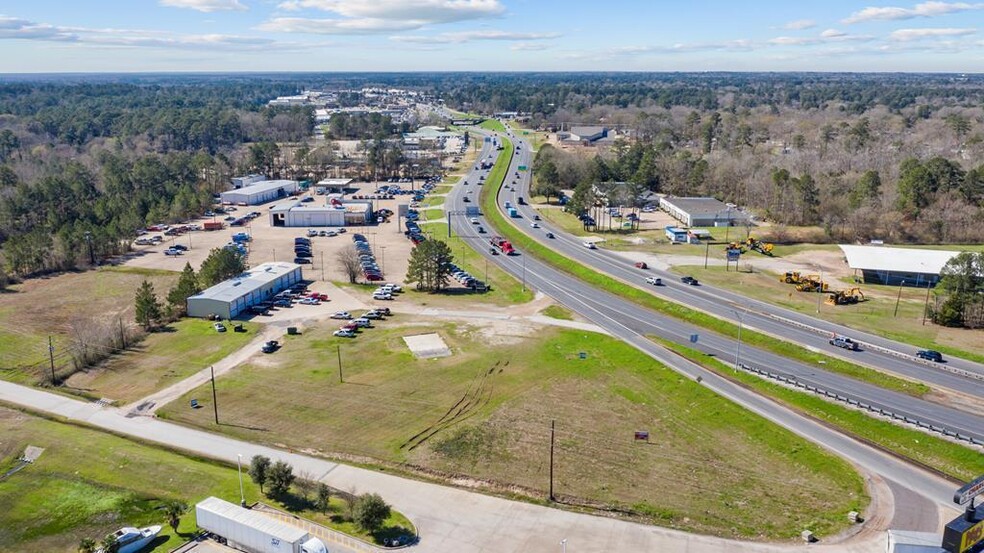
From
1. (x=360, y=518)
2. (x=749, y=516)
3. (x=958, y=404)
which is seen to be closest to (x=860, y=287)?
(x=958, y=404)

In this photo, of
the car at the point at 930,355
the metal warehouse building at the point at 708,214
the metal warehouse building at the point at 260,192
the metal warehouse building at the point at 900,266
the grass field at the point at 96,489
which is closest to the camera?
the grass field at the point at 96,489

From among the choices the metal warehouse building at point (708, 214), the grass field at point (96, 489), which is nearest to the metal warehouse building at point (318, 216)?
the metal warehouse building at point (708, 214)

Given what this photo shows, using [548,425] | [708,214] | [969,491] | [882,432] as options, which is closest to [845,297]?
[882,432]

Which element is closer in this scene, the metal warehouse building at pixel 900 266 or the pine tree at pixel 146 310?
the pine tree at pixel 146 310

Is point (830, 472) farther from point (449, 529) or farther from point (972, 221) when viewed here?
point (972, 221)

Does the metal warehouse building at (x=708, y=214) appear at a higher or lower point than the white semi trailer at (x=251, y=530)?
higher

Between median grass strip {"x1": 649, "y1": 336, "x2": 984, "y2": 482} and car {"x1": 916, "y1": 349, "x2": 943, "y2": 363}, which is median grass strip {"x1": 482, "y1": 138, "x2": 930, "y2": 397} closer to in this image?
car {"x1": 916, "y1": 349, "x2": 943, "y2": 363}

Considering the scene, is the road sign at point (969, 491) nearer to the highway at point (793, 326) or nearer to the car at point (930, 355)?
the highway at point (793, 326)
